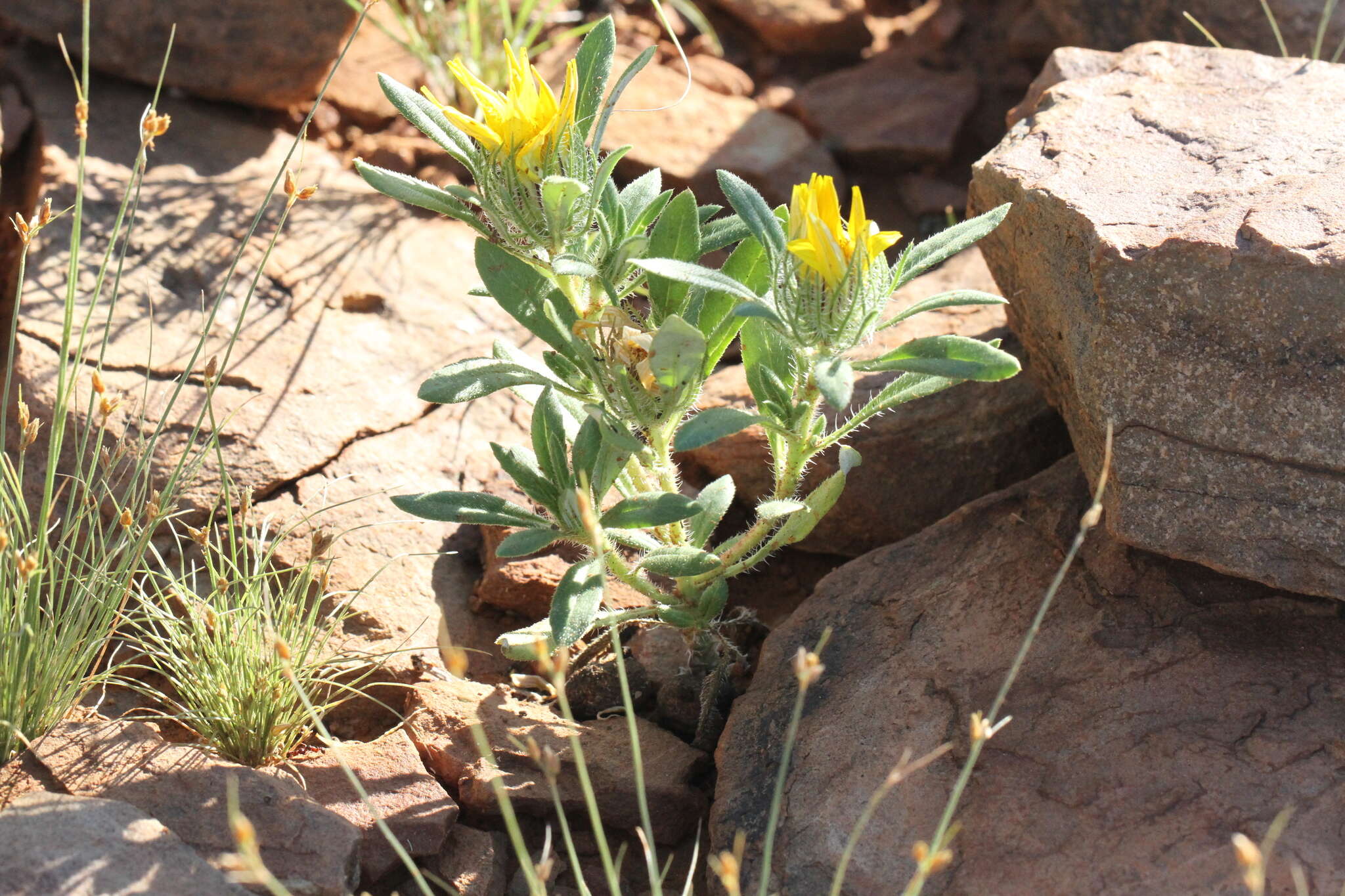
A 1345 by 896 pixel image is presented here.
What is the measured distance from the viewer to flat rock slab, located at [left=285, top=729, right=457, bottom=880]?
2066 mm

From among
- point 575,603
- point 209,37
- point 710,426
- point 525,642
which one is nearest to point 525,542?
point 575,603

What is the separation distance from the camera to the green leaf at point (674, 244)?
7.16ft

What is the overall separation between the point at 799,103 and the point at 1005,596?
2555 millimetres

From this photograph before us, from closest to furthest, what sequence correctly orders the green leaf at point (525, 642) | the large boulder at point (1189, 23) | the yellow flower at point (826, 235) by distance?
the yellow flower at point (826, 235) < the green leaf at point (525, 642) < the large boulder at point (1189, 23)

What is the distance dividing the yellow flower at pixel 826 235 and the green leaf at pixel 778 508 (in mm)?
418

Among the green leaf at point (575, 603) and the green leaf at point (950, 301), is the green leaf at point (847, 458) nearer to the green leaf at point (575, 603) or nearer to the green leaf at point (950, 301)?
the green leaf at point (950, 301)

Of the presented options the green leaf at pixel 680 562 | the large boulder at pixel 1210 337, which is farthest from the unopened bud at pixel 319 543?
the large boulder at pixel 1210 337

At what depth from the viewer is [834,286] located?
189 cm

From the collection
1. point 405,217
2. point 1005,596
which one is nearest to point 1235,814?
point 1005,596

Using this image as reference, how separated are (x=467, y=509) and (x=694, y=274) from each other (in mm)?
588

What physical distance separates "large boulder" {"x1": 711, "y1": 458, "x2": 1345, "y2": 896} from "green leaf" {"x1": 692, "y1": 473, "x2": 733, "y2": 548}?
0.30 m

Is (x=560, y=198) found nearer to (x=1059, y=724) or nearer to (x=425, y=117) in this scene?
(x=425, y=117)

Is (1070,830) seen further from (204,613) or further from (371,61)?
(371,61)

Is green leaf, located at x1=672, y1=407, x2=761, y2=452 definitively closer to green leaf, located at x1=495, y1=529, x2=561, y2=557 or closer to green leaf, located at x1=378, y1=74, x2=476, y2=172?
green leaf, located at x1=495, y1=529, x2=561, y2=557
